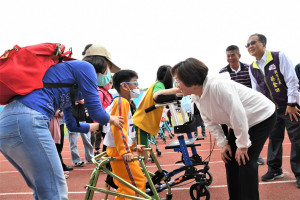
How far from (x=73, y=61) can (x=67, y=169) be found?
4711 millimetres

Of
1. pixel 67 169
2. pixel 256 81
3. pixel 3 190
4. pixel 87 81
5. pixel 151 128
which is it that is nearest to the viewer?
pixel 87 81

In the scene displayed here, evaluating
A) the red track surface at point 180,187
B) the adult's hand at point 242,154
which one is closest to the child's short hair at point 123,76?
the adult's hand at point 242,154

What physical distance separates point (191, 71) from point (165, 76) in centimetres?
151

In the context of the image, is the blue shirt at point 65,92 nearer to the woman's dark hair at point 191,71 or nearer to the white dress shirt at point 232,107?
the woman's dark hair at point 191,71

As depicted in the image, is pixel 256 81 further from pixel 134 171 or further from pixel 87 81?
pixel 87 81

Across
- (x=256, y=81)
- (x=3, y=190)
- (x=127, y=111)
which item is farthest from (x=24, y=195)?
(x=256, y=81)

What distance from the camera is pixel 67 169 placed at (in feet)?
19.8

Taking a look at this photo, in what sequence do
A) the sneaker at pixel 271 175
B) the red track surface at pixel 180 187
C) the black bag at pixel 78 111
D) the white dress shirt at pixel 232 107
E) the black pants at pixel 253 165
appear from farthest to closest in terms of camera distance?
the sneaker at pixel 271 175 → the red track surface at pixel 180 187 → the black pants at pixel 253 165 → the white dress shirt at pixel 232 107 → the black bag at pixel 78 111

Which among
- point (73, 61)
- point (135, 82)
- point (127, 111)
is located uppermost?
point (73, 61)

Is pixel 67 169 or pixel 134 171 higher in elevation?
pixel 134 171

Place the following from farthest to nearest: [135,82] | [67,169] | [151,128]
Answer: [67,169], [151,128], [135,82]

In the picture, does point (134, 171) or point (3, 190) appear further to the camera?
point (3, 190)

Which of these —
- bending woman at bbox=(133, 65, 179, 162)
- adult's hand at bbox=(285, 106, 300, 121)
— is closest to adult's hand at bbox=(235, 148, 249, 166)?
bending woman at bbox=(133, 65, 179, 162)

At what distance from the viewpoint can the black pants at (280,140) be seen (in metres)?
3.73
